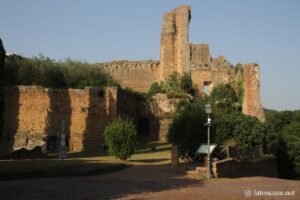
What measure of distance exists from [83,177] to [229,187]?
5.63 m

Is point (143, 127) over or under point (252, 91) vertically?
under

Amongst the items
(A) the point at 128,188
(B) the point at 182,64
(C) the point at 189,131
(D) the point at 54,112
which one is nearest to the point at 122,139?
(C) the point at 189,131

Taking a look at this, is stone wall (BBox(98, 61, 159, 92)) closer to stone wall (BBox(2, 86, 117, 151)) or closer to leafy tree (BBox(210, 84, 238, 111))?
leafy tree (BBox(210, 84, 238, 111))

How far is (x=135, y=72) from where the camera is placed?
46.2 meters

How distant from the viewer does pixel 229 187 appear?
1380cm

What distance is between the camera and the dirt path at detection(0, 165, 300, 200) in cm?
1082

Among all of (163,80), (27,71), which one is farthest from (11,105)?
(163,80)

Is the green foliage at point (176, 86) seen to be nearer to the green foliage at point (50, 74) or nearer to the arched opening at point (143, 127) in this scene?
the arched opening at point (143, 127)

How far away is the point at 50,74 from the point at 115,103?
8139 mm

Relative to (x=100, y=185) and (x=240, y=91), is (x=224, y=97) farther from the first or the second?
(x=100, y=185)

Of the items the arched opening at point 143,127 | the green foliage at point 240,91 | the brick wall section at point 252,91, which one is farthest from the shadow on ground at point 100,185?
the green foliage at point 240,91

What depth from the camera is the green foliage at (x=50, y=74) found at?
34375 millimetres

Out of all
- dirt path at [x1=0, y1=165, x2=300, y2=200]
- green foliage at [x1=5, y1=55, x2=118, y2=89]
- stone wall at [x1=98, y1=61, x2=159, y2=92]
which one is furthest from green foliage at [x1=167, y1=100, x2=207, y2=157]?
stone wall at [x1=98, y1=61, x2=159, y2=92]

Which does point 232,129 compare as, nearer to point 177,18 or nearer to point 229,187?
point 229,187
